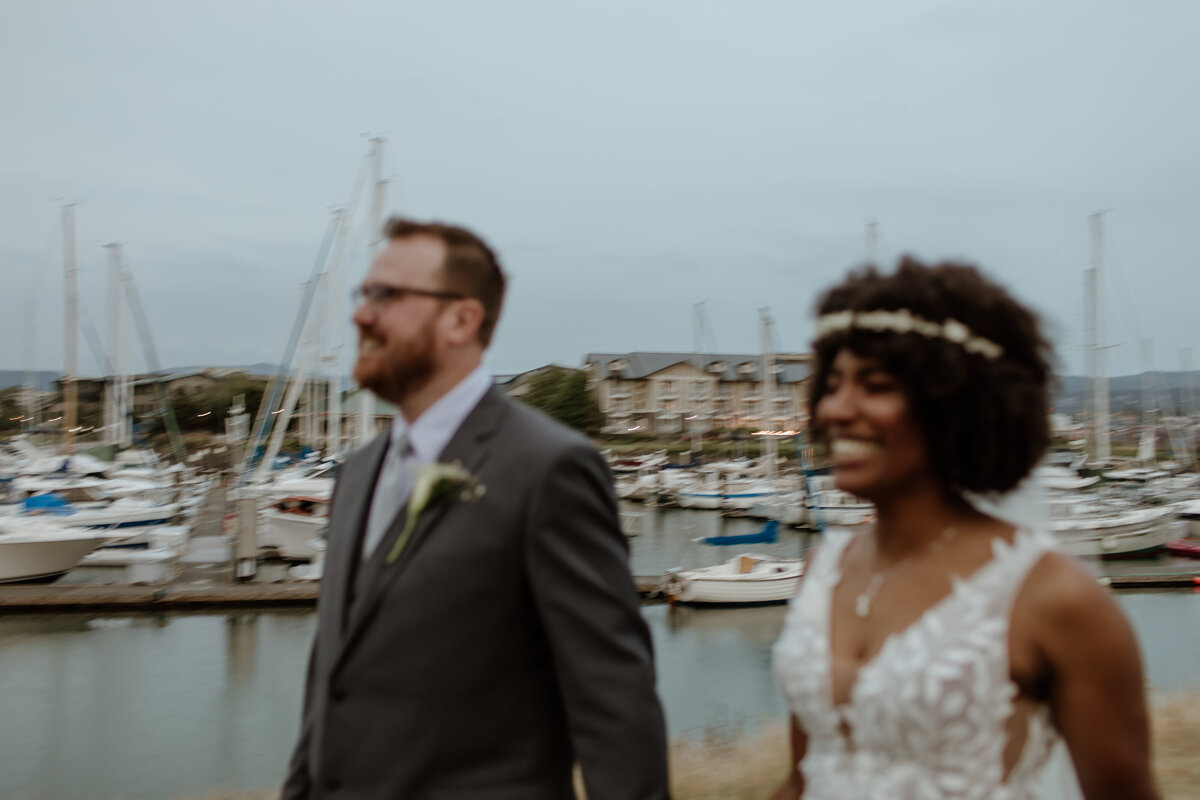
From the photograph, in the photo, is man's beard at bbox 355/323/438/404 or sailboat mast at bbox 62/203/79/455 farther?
sailboat mast at bbox 62/203/79/455

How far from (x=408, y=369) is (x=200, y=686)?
1379 cm

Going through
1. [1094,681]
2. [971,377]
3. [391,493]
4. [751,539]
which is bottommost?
[751,539]

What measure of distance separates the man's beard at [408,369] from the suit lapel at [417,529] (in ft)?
0.47

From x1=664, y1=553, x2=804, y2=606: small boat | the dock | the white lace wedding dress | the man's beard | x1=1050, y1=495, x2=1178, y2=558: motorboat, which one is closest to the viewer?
the white lace wedding dress

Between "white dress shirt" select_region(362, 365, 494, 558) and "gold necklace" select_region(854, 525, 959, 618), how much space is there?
3.13 ft

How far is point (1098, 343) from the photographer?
33.0 meters

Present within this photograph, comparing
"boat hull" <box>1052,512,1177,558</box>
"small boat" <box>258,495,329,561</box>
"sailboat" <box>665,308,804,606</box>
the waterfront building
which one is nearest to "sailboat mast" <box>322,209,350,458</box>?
"small boat" <box>258,495,329,561</box>

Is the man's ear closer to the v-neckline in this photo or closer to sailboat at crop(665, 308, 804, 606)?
the v-neckline

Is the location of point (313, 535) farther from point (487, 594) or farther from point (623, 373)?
point (623, 373)

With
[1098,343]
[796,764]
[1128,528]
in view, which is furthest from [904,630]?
[1098,343]

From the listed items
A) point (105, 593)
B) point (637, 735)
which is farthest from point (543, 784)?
point (105, 593)

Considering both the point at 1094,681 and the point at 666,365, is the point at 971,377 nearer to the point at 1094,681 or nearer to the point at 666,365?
the point at 1094,681

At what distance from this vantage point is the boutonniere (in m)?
2.07

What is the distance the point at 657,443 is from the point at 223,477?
34.1 metres
